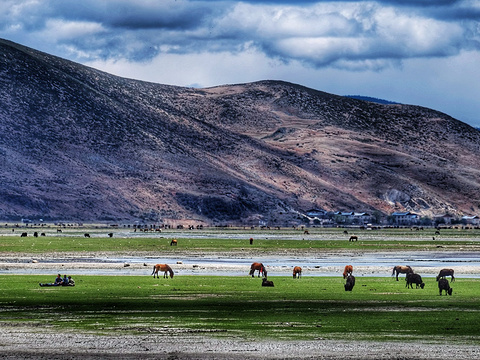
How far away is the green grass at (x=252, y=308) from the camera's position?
2623cm

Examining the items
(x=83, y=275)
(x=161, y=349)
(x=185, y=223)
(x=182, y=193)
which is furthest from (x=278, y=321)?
(x=182, y=193)

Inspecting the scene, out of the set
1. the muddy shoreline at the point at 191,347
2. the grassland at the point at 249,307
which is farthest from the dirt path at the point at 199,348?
the grassland at the point at 249,307

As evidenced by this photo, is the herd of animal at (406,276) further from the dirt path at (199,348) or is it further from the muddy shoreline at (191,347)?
the dirt path at (199,348)

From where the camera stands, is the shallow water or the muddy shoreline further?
the shallow water

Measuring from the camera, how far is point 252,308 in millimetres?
31141

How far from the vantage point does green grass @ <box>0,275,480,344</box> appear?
2623cm

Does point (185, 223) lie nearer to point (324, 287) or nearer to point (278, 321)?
point (324, 287)

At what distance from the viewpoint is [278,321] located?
27984 mm

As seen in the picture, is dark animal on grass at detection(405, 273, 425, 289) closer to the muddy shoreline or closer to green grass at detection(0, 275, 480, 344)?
green grass at detection(0, 275, 480, 344)

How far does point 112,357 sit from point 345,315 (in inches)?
369

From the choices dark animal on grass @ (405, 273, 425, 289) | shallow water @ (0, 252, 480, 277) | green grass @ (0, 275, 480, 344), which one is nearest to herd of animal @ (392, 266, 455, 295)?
dark animal on grass @ (405, 273, 425, 289)

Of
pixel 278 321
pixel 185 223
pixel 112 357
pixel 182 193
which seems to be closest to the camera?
pixel 112 357

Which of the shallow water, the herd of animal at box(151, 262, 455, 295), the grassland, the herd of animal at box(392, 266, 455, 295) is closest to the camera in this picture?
the grassland

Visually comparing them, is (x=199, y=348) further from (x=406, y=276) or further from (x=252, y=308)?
(x=406, y=276)
